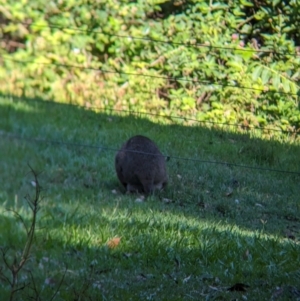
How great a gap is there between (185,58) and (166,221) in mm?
1114

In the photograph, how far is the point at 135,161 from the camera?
696 centimetres

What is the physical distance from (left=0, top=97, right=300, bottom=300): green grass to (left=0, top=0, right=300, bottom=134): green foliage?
0.15 meters

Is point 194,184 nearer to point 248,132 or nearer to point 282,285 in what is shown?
point 248,132

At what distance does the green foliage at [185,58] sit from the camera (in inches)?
246

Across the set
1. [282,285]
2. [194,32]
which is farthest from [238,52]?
[282,285]

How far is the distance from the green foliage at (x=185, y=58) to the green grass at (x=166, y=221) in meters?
0.15

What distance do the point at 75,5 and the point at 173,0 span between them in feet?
2.31

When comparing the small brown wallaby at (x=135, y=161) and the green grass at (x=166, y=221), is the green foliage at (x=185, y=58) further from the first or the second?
the small brown wallaby at (x=135, y=161)

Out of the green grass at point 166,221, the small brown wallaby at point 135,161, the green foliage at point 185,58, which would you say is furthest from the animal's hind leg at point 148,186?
the green foliage at point 185,58

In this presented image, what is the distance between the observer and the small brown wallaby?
6.70 metres

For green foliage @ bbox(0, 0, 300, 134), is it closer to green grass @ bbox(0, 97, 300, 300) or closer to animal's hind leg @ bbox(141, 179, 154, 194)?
green grass @ bbox(0, 97, 300, 300)

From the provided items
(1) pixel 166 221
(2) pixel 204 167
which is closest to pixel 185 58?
(2) pixel 204 167

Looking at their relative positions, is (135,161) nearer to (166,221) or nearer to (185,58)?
(166,221)

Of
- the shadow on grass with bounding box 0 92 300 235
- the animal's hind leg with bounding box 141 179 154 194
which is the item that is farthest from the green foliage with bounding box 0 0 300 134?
the animal's hind leg with bounding box 141 179 154 194
